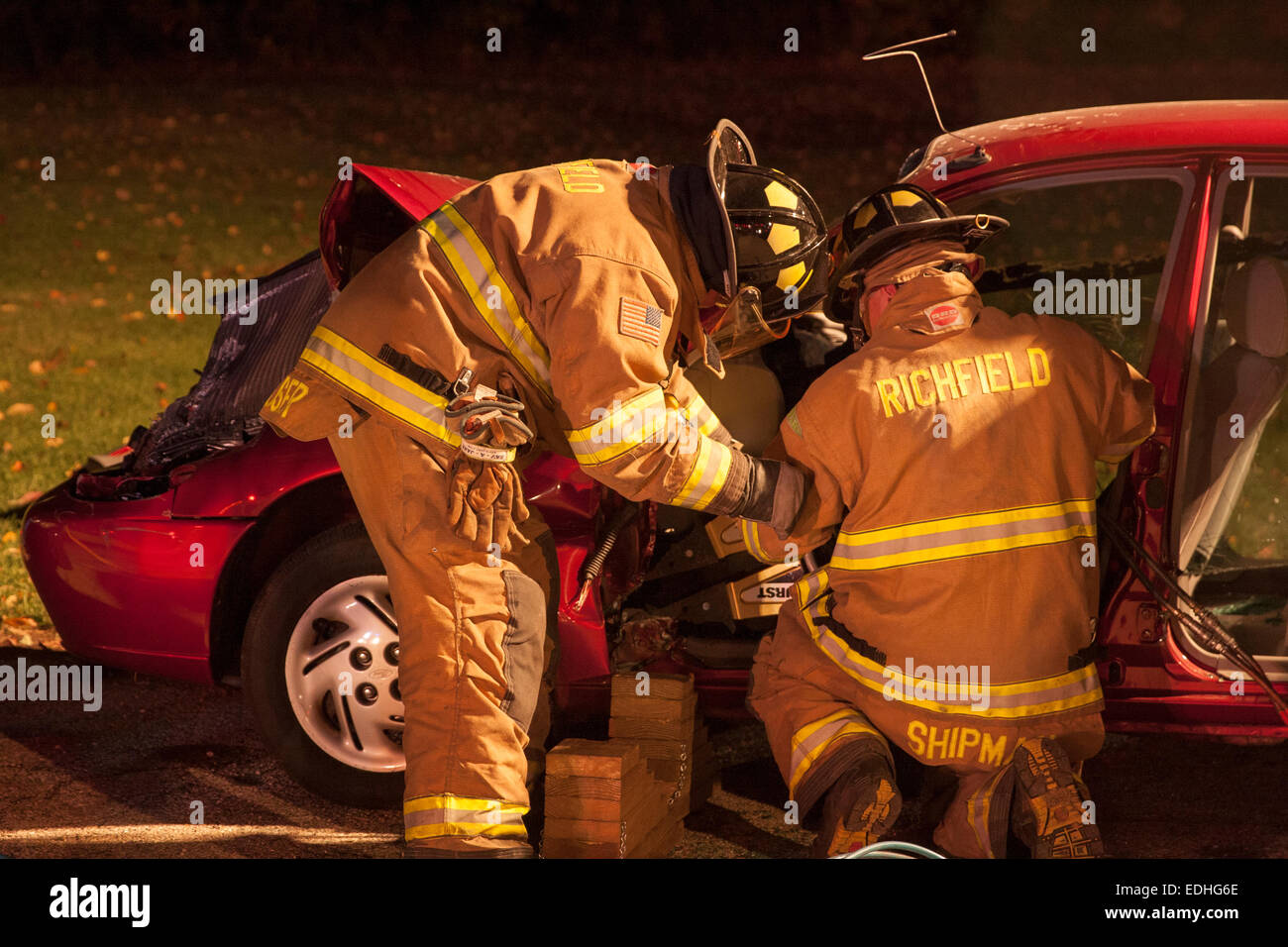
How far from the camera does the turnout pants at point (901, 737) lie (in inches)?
118

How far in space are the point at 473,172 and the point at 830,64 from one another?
7365 mm

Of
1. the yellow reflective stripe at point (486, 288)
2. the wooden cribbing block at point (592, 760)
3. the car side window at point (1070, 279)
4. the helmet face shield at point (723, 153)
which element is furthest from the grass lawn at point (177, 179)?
the car side window at point (1070, 279)

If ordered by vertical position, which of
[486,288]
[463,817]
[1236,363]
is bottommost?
[463,817]

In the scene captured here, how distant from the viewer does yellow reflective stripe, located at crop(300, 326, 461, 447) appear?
2852mm

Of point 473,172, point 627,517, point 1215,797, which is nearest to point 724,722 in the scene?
point 627,517

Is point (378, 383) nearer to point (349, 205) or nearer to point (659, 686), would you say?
point (349, 205)

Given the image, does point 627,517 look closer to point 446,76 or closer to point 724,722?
point 724,722

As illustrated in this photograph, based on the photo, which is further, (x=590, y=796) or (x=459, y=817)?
(x=590, y=796)

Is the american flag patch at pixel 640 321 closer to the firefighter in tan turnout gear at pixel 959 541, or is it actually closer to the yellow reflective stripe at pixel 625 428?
the yellow reflective stripe at pixel 625 428

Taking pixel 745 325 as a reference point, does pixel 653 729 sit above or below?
below

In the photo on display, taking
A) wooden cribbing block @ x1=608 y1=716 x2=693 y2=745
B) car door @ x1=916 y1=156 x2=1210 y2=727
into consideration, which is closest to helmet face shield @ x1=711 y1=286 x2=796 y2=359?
car door @ x1=916 y1=156 x2=1210 y2=727

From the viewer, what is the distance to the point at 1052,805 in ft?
9.43

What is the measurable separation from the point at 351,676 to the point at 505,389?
1.01 meters

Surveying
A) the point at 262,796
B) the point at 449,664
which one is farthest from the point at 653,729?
the point at 262,796
